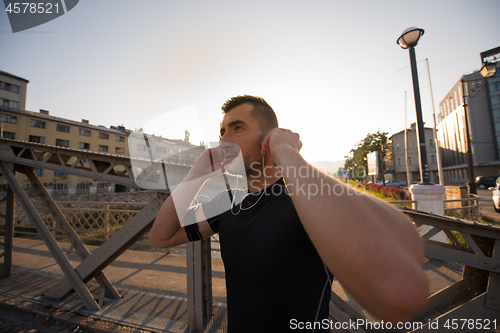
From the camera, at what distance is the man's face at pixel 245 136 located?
167 centimetres

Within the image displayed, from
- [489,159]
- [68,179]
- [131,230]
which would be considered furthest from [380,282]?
[489,159]

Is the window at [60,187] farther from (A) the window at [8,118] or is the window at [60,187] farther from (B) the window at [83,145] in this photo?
(A) the window at [8,118]

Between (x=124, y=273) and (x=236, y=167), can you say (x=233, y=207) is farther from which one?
(x=124, y=273)

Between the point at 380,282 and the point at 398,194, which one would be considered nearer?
the point at 380,282

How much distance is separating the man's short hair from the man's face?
49 millimetres

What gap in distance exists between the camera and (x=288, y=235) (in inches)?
48.7

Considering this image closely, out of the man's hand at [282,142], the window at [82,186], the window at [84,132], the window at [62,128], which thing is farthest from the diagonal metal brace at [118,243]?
the window at [84,132]

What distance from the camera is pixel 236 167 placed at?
1.78 metres

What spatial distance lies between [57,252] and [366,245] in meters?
5.75

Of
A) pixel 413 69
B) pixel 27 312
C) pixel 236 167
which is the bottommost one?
pixel 27 312

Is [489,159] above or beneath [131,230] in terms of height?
above

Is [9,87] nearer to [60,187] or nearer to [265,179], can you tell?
[60,187]

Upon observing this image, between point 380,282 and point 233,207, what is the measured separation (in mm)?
1171

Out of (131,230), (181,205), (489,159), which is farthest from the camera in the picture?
(489,159)
